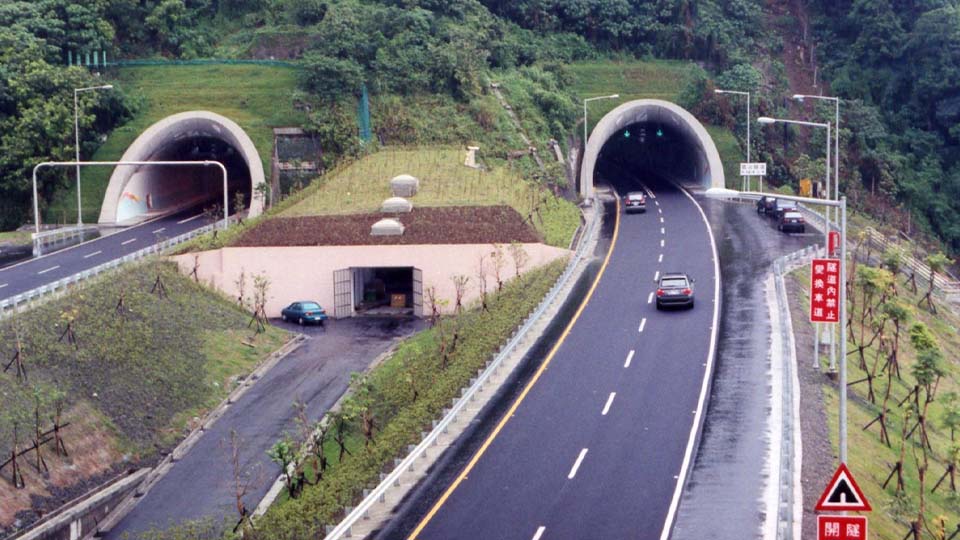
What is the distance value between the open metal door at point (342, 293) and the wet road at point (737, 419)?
623 inches

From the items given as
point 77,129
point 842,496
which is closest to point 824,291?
point 842,496

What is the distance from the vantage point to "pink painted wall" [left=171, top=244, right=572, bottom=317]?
52.0 meters

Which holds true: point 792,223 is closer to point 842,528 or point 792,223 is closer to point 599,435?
point 599,435

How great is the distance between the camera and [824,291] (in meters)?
32.6

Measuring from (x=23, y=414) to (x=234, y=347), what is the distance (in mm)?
11337

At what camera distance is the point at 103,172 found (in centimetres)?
6912

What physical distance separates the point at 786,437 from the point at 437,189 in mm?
33762

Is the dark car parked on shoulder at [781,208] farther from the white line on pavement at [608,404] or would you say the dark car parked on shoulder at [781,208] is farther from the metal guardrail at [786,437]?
the white line on pavement at [608,404]

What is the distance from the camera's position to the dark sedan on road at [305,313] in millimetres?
51219

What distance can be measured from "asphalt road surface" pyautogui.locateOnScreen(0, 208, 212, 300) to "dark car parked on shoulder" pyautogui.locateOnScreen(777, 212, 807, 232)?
2960 cm

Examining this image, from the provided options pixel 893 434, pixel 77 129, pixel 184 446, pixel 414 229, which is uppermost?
pixel 77 129

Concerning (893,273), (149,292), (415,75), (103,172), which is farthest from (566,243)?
(103,172)

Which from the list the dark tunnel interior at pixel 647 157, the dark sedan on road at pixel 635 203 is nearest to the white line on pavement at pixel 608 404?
the dark sedan on road at pixel 635 203

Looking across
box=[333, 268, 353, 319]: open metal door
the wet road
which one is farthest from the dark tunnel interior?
box=[333, 268, 353, 319]: open metal door
